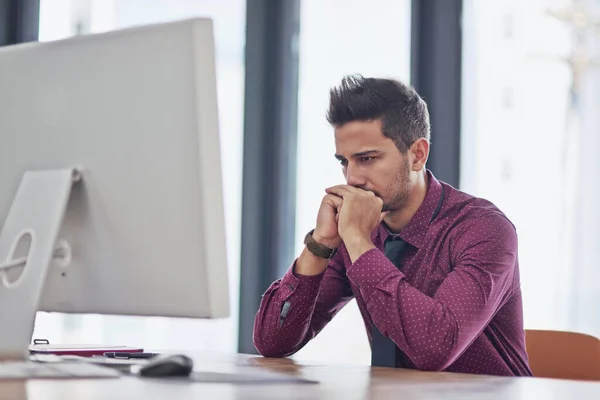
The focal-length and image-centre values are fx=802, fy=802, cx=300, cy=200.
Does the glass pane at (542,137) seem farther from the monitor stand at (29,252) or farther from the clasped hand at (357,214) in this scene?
the monitor stand at (29,252)

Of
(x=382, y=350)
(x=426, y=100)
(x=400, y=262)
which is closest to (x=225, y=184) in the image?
(x=426, y=100)

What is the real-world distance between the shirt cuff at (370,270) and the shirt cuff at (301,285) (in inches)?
7.5

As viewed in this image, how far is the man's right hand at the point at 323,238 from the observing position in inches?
75.9

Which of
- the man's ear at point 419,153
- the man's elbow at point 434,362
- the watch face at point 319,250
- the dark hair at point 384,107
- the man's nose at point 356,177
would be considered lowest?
the man's elbow at point 434,362

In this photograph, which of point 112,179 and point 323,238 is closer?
point 112,179

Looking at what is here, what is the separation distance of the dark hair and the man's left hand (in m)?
0.20

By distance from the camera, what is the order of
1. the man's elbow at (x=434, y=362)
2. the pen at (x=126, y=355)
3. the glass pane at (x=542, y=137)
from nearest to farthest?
the pen at (x=126, y=355) → the man's elbow at (x=434, y=362) → the glass pane at (x=542, y=137)

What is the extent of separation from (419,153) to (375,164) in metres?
0.14

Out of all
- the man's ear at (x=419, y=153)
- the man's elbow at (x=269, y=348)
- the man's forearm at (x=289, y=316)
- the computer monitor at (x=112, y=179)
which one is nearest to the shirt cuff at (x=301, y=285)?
the man's forearm at (x=289, y=316)

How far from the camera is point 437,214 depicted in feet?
6.36

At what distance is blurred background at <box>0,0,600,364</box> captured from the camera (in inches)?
116

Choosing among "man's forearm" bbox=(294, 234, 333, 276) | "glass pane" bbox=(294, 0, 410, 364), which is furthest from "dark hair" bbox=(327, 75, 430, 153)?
"glass pane" bbox=(294, 0, 410, 364)

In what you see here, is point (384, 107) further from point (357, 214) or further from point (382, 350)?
point (382, 350)

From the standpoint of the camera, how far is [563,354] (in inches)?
71.8
